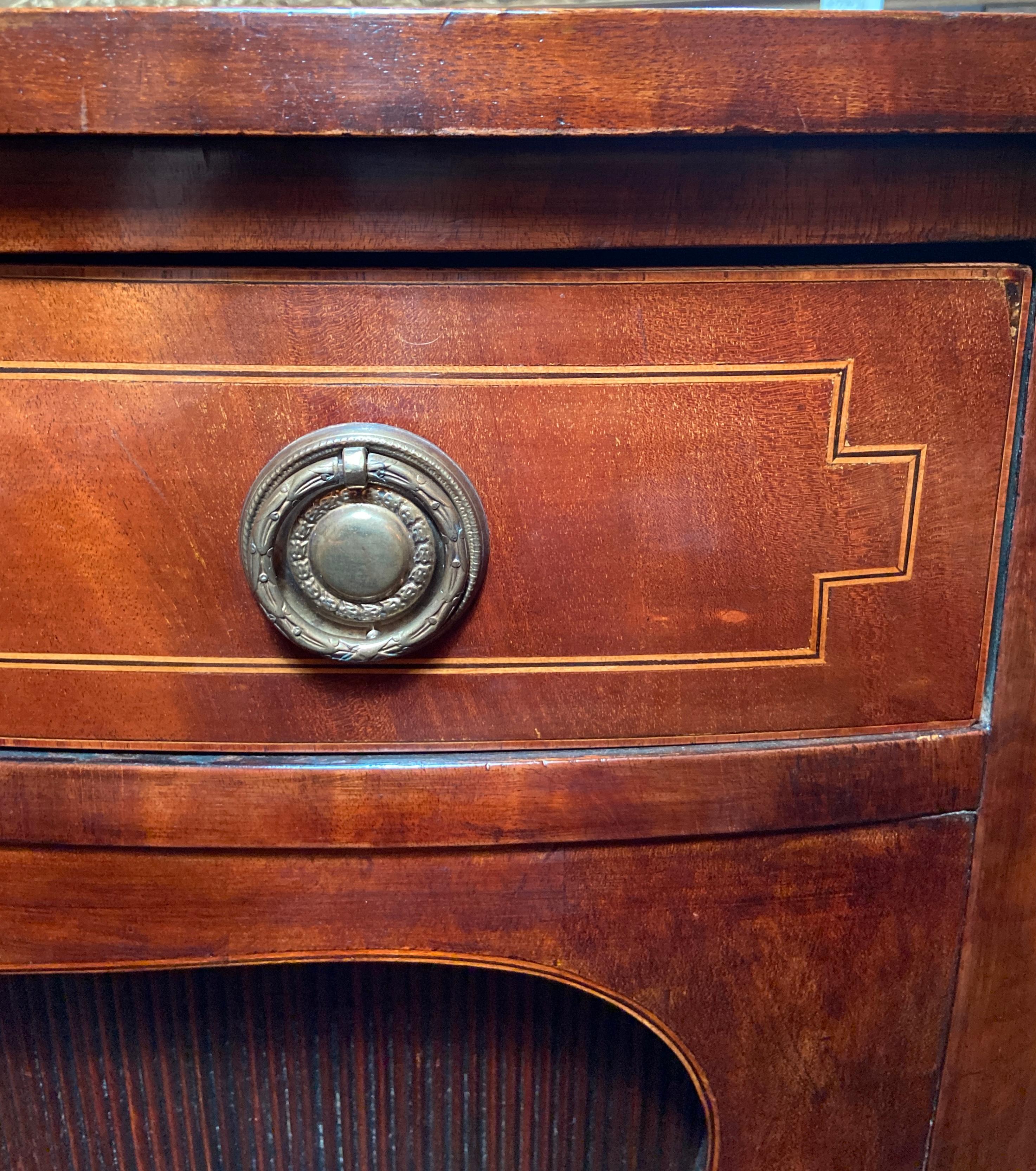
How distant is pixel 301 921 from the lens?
43 centimetres

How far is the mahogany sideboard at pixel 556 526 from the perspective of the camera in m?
0.33

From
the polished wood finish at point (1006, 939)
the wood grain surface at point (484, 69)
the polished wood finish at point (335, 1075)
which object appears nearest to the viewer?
the wood grain surface at point (484, 69)

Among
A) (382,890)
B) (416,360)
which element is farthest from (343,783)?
(416,360)

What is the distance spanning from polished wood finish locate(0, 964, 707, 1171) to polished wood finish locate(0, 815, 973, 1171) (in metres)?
0.09

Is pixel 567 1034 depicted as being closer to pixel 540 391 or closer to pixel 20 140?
pixel 540 391

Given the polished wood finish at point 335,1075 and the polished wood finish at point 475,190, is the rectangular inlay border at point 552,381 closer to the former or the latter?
the polished wood finish at point 475,190

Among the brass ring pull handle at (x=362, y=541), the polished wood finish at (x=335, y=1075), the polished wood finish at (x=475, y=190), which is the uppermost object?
the polished wood finish at (x=475, y=190)

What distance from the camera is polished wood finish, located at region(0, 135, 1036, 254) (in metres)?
0.35

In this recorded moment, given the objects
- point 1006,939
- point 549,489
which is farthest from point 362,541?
point 1006,939

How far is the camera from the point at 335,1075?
21.8 inches

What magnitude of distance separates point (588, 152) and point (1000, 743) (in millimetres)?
316

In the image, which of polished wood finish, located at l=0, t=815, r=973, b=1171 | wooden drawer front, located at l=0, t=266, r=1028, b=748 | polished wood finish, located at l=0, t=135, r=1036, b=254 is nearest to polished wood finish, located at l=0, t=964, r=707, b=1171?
polished wood finish, located at l=0, t=815, r=973, b=1171

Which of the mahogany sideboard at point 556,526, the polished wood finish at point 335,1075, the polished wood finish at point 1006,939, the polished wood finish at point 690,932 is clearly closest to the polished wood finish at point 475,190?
the mahogany sideboard at point 556,526

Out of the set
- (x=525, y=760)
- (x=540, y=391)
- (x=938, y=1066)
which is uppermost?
(x=540, y=391)
